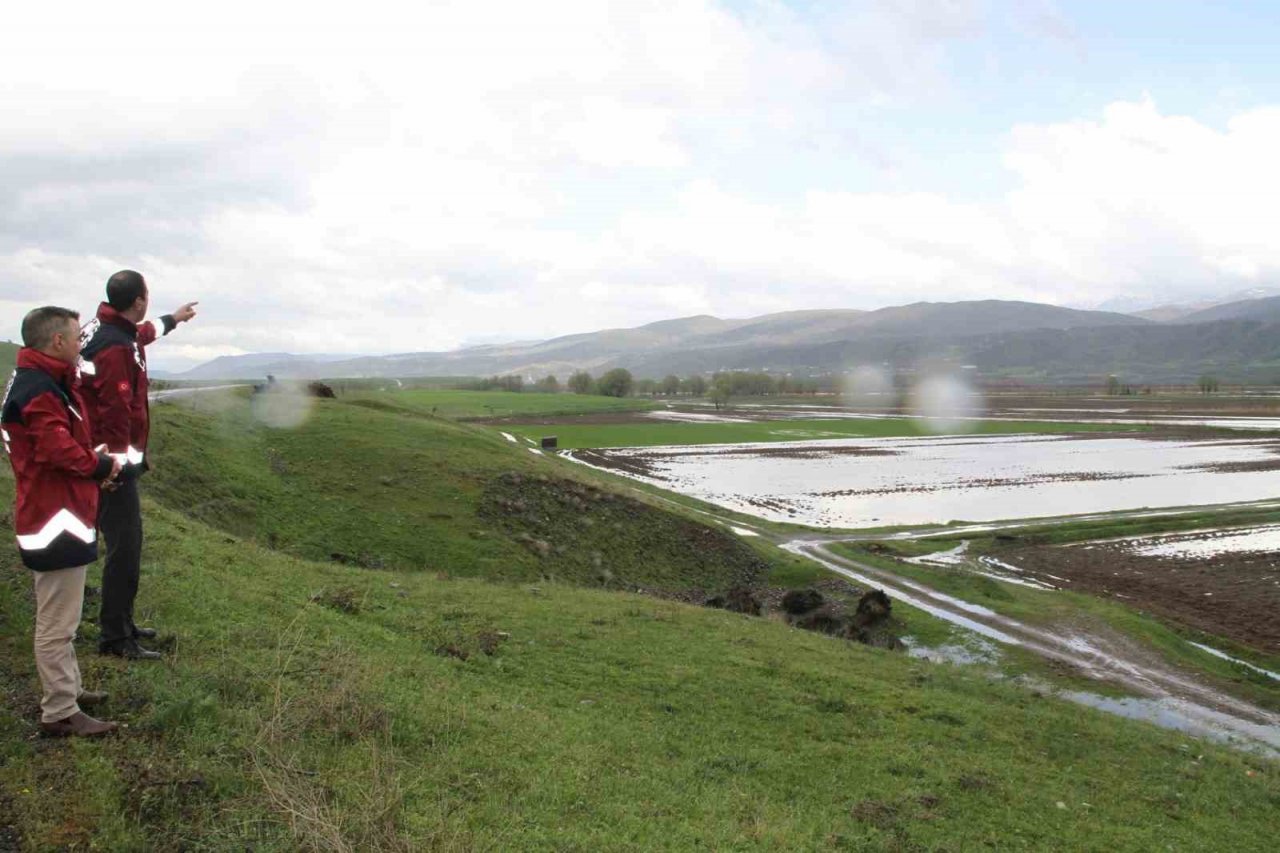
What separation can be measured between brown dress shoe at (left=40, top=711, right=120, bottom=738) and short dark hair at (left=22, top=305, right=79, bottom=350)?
123 inches

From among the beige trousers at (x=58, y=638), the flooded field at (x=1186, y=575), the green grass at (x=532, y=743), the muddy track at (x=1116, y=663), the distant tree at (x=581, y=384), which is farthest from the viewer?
the distant tree at (x=581, y=384)

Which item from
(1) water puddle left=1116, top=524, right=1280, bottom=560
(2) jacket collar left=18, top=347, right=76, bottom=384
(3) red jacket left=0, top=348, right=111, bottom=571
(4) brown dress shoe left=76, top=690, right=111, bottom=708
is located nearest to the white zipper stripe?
(3) red jacket left=0, top=348, right=111, bottom=571

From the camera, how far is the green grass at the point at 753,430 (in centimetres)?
8700

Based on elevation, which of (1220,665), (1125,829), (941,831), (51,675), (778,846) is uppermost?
(51,675)

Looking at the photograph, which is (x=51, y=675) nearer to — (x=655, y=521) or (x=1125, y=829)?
(x=1125, y=829)

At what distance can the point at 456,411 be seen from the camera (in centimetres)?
10712

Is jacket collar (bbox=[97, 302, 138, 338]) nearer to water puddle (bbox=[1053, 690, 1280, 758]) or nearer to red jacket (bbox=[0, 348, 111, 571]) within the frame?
red jacket (bbox=[0, 348, 111, 571])

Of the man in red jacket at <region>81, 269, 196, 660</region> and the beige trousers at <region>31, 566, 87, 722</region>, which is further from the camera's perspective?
the man in red jacket at <region>81, 269, 196, 660</region>

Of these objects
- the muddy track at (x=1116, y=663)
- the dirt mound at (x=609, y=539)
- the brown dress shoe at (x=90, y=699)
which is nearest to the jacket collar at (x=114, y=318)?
the brown dress shoe at (x=90, y=699)

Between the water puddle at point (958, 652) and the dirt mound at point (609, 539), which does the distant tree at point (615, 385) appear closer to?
the dirt mound at point (609, 539)

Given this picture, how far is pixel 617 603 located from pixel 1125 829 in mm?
11254

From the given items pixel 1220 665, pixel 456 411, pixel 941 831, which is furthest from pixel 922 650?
pixel 456 411

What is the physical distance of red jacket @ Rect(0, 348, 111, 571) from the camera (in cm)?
643

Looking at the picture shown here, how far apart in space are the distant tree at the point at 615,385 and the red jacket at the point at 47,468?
16733cm
